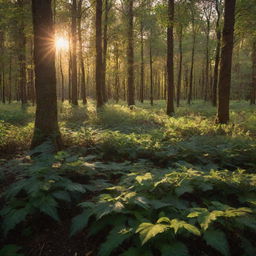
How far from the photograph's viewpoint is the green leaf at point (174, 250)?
Answer: 2289 millimetres

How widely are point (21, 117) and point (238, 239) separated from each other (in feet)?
43.1

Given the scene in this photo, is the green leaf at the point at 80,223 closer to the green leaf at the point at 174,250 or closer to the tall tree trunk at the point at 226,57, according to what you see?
the green leaf at the point at 174,250

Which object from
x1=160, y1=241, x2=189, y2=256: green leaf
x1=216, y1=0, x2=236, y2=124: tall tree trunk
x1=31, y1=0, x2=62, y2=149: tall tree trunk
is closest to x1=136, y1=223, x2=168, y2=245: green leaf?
x1=160, y1=241, x2=189, y2=256: green leaf

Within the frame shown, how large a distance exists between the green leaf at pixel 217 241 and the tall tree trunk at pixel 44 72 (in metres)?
4.83

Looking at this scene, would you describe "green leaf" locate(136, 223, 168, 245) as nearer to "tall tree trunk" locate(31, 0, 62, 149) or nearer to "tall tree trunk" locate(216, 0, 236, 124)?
"tall tree trunk" locate(31, 0, 62, 149)

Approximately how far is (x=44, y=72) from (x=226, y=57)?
23.5 ft

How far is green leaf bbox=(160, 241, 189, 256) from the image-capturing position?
2.29 meters

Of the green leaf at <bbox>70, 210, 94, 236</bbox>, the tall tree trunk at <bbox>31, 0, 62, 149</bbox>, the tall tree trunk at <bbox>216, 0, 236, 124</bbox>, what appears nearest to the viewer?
the green leaf at <bbox>70, 210, 94, 236</bbox>

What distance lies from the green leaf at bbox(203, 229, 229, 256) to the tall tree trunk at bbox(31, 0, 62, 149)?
4832mm

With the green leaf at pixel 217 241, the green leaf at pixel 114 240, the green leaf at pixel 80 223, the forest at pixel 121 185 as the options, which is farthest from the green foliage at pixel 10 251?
the green leaf at pixel 217 241

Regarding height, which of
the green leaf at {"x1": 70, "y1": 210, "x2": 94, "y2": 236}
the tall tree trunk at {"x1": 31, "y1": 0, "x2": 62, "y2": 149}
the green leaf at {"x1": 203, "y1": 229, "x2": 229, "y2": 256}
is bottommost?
the green leaf at {"x1": 70, "y1": 210, "x2": 94, "y2": 236}

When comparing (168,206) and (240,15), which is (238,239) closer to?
(168,206)

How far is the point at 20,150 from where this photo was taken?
7.10 m

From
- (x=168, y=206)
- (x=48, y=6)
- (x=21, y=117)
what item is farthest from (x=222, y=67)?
(x=21, y=117)
